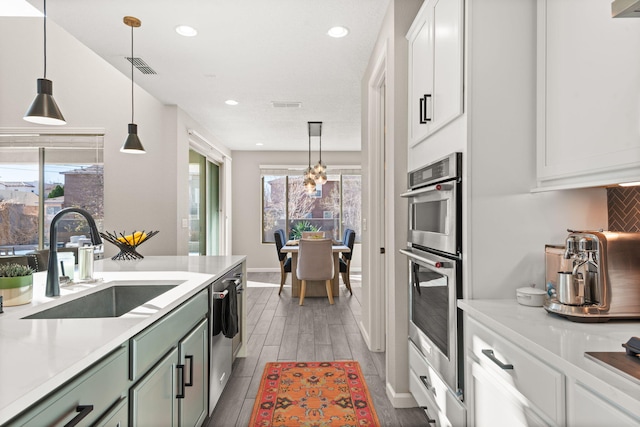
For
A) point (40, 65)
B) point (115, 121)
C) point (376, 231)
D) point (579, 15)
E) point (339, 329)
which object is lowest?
point (339, 329)

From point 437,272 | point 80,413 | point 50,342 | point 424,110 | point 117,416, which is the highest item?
point 424,110

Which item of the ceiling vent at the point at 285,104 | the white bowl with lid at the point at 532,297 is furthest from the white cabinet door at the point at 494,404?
the ceiling vent at the point at 285,104

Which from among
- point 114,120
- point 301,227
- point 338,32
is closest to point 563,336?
point 338,32

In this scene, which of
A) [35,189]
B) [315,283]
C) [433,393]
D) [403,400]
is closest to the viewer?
[433,393]

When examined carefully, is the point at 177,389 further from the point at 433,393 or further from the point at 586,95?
the point at 586,95

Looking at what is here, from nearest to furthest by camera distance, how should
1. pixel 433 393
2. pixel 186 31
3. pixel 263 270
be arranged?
pixel 433 393 < pixel 186 31 < pixel 263 270

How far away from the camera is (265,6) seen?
240 cm

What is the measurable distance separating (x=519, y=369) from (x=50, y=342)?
1359 millimetres

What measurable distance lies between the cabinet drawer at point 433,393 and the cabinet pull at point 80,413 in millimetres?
1286

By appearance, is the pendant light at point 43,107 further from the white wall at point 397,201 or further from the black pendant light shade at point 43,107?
the white wall at point 397,201

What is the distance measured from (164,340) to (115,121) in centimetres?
412

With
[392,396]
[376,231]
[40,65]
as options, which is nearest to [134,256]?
[376,231]

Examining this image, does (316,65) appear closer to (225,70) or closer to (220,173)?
(225,70)

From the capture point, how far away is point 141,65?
3.38m
